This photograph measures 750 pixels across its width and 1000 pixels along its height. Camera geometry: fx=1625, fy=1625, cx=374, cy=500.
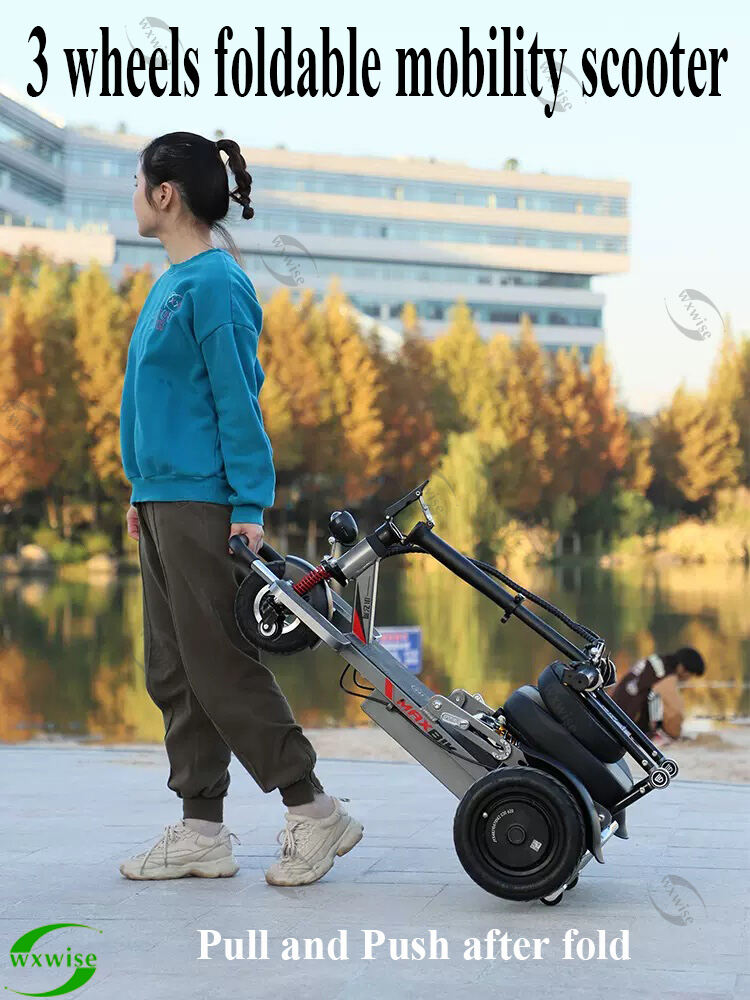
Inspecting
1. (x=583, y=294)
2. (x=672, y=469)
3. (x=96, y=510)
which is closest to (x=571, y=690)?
(x=96, y=510)

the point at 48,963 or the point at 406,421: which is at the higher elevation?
the point at 406,421

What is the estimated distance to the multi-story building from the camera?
20109 millimetres

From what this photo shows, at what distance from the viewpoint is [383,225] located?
2192 centimetres

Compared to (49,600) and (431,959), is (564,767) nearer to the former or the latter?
(431,959)

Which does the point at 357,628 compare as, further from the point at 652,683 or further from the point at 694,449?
the point at 694,449

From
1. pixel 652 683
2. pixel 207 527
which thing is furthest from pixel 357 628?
pixel 652 683

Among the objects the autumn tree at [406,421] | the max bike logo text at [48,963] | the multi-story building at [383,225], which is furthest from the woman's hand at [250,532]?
the multi-story building at [383,225]

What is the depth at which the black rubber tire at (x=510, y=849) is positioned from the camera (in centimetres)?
328

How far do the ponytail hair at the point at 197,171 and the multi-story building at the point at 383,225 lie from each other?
621 inches

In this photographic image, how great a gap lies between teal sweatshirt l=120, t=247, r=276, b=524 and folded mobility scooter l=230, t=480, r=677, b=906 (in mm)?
148

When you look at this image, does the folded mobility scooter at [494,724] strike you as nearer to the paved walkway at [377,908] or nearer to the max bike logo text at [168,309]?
the paved walkway at [377,908]

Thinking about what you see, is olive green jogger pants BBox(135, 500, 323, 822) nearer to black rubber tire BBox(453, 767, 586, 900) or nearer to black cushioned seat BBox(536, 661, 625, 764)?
black rubber tire BBox(453, 767, 586, 900)

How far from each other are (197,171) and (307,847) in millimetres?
1544

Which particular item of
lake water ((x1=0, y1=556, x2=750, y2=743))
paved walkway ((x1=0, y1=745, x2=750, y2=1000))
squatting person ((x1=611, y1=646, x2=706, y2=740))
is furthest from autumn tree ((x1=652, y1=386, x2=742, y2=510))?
paved walkway ((x1=0, y1=745, x2=750, y2=1000))
